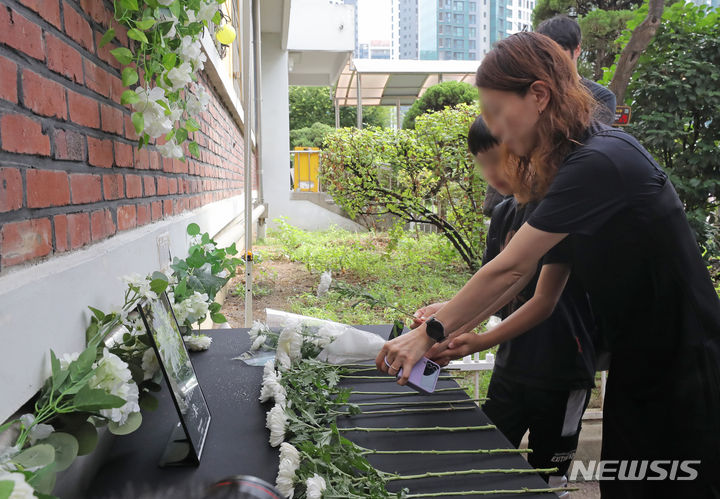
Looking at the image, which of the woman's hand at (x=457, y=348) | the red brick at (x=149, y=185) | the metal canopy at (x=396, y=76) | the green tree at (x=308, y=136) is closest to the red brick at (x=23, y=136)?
the red brick at (x=149, y=185)

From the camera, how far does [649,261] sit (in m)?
1.46

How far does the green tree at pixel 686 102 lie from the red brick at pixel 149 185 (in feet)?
17.7

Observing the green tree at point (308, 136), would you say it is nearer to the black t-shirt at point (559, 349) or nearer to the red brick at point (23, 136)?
the black t-shirt at point (559, 349)

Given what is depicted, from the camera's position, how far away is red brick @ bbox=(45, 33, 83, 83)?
117 cm

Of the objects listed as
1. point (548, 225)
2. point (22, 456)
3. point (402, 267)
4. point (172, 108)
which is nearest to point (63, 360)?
point (22, 456)

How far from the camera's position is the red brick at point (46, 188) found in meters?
1.06

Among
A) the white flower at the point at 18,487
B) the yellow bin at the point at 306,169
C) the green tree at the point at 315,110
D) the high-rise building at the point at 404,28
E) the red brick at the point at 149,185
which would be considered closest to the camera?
the white flower at the point at 18,487

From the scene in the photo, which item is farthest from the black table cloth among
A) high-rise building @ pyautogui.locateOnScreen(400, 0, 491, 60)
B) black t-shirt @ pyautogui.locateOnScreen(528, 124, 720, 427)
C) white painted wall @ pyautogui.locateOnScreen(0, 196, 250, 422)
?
high-rise building @ pyautogui.locateOnScreen(400, 0, 491, 60)

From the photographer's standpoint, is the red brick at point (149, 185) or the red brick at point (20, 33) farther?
the red brick at point (149, 185)

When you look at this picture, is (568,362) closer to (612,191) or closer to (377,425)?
(612,191)

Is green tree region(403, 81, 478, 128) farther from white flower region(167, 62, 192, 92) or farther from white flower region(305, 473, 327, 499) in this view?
white flower region(305, 473, 327, 499)

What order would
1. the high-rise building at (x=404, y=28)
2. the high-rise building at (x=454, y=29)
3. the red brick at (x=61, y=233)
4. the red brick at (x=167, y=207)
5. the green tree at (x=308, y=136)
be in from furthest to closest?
the high-rise building at (x=404, y=28)
the high-rise building at (x=454, y=29)
the green tree at (x=308, y=136)
the red brick at (x=167, y=207)
the red brick at (x=61, y=233)

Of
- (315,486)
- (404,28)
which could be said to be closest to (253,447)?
(315,486)

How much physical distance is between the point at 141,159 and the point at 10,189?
1.01 meters
